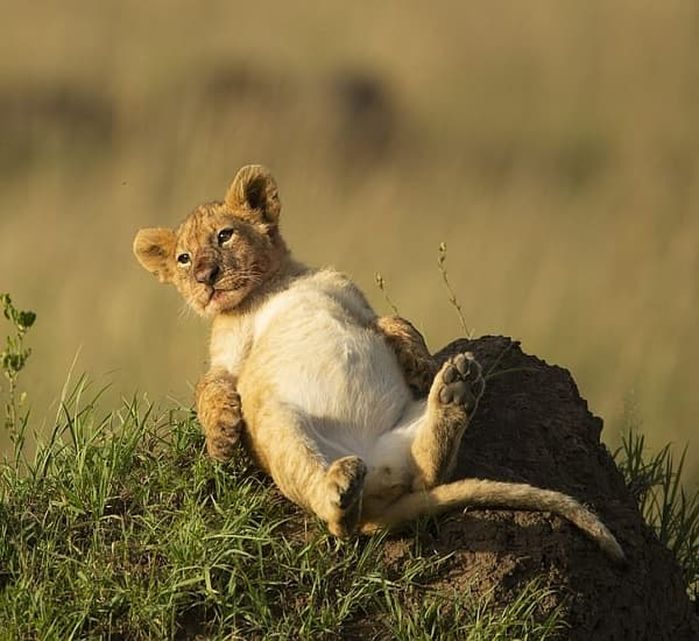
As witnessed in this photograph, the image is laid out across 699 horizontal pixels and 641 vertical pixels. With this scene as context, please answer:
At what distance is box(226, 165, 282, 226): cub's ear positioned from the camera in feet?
24.8

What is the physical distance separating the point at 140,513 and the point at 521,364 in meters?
1.83

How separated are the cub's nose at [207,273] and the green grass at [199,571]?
28.8 inches

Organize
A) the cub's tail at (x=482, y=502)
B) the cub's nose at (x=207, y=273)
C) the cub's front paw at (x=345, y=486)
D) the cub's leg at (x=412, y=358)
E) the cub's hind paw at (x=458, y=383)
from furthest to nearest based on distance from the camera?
the cub's nose at (x=207, y=273) < the cub's leg at (x=412, y=358) < the cub's tail at (x=482, y=502) < the cub's hind paw at (x=458, y=383) < the cub's front paw at (x=345, y=486)

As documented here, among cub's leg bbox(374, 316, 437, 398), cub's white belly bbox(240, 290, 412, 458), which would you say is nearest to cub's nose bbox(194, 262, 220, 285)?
cub's white belly bbox(240, 290, 412, 458)

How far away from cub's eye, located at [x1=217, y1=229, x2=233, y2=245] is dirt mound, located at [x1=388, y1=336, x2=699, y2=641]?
1.16m

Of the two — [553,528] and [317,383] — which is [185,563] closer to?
[317,383]

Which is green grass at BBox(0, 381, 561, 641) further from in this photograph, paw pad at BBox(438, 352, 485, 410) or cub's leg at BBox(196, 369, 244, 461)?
paw pad at BBox(438, 352, 485, 410)

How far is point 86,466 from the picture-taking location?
23.8ft

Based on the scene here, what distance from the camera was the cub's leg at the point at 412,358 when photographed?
7121 mm

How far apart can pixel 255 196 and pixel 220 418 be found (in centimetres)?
118

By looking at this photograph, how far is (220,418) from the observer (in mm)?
6930

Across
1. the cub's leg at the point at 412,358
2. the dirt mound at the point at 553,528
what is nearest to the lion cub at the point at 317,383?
the cub's leg at the point at 412,358

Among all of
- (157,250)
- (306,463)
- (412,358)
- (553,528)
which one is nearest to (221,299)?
(157,250)

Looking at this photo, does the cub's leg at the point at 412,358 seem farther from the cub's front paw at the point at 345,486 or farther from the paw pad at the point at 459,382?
the cub's front paw at the point at 345,486
